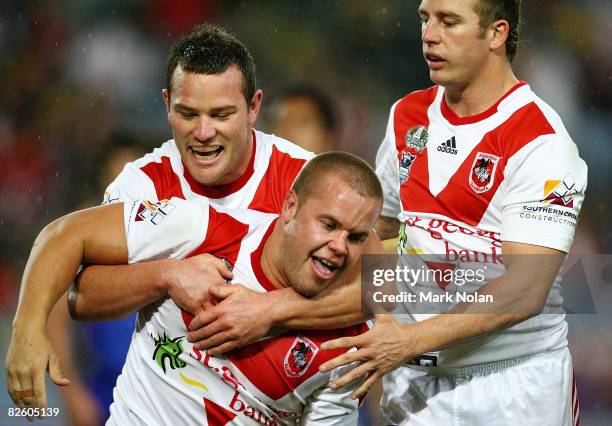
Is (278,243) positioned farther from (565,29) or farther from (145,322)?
(565,29)

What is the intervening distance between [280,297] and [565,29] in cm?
344

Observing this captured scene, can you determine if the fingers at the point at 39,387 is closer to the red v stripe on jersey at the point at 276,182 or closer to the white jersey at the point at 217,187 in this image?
the white jersey at the point at 217,187

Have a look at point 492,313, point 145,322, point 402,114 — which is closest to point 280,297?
point 145,322

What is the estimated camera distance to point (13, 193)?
4.84 m

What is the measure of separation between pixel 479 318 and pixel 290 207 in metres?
0.64

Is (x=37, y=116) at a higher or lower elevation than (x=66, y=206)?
higher

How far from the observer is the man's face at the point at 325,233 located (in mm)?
2334

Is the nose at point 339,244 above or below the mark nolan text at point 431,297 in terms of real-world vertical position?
above

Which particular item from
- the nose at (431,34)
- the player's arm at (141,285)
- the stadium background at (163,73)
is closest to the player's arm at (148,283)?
the player's arm at (141,285)

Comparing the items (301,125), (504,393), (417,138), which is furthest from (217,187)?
(301,125)

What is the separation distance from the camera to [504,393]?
278 cm

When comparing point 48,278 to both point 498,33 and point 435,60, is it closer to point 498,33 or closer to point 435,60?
point 435,60

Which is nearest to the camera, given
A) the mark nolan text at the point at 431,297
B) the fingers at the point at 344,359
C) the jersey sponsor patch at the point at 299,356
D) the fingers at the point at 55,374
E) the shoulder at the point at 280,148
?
the fingers at the point at 55,374

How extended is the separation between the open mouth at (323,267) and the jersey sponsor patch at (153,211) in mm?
421
